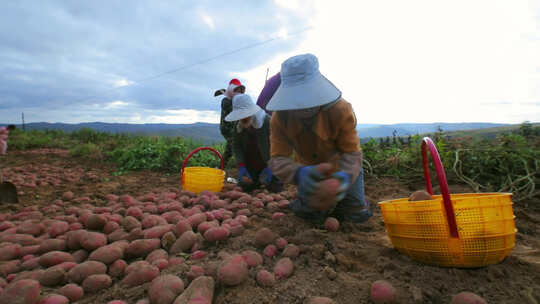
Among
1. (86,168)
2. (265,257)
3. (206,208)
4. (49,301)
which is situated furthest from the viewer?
(86,168)

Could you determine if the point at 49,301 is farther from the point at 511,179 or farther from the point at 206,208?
the point at 511,179

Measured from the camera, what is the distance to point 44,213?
2.17m

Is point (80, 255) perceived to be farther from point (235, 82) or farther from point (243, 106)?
A: point (235, 82)

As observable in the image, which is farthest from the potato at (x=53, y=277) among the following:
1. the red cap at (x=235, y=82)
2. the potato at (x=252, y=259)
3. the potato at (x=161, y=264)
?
the red cap at (x=235, y=82)

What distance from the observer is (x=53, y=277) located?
119 cm

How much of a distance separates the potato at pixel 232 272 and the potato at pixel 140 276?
29 cm

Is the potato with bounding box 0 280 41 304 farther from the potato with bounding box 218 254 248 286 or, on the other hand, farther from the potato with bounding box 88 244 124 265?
the potato with bounding box 218 254 248 286

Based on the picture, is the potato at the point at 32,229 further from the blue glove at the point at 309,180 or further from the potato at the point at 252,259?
the blue glove at the point at 309,180

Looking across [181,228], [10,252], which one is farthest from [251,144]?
[10,252]

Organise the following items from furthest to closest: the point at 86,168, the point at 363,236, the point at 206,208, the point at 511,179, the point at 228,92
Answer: the point at 86,168 < the point at 228,92 < the point at 511,179 < the point at 206,208 < the point at 363,236

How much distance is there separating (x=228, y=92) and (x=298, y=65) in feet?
6.03

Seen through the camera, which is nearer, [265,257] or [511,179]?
[265,257]

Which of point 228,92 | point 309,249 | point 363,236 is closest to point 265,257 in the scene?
point 309,249

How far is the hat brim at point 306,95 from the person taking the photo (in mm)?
1283
